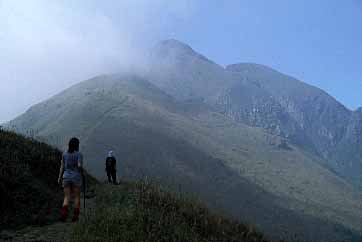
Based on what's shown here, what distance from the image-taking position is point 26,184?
1412 cm

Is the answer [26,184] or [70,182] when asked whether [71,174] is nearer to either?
[70,182]

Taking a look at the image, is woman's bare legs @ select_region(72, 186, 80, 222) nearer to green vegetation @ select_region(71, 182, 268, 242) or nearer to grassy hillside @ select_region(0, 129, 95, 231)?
green vegetation @ select_region(71, 182, 268, 242)

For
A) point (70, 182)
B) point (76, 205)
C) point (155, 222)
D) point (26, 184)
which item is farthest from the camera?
point (26, 184)

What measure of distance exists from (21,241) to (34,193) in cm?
405

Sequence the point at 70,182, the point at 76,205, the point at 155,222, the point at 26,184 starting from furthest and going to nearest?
1. the point at 26,184
2. the point at 70,182
3. the point at 76,205
4. the point at 155,222

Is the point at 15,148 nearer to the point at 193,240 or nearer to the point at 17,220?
the point at 17,220

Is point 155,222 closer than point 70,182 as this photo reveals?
Yes

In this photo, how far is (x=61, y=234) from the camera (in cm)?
1040

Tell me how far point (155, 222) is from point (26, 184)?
584cm

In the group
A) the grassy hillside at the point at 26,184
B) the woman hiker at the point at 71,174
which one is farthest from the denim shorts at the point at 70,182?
the grassy hillside at the point at 26,184

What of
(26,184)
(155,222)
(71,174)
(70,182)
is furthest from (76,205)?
(26,184)

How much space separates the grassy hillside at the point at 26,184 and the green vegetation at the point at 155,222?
1.92 metres

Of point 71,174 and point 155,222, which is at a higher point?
point 71,174

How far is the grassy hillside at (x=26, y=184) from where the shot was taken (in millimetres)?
12383
